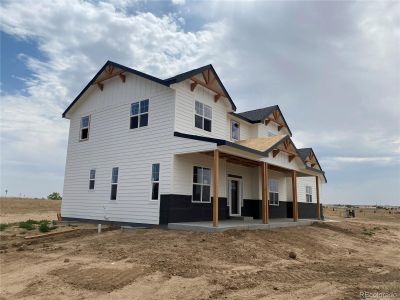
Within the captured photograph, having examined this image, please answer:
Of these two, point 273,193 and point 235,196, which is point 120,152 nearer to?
point 235,196

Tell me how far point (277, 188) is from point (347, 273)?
15.5 meters

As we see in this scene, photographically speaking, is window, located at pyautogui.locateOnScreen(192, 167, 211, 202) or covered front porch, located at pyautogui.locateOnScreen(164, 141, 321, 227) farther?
window, located at pyautogui.locateOnScreen(192, 167, 211, 202)

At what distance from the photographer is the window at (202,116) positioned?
56.3ft

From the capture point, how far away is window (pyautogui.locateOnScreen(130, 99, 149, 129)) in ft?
55.7

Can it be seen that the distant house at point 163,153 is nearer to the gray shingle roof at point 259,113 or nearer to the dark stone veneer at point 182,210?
the dark stone veneer at point 182,210

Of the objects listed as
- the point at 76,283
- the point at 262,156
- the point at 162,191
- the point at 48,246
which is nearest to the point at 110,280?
the point at 76,283

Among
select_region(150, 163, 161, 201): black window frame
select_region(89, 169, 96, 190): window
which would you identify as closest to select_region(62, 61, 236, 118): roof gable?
select_region(150, 163, 161, 201): black window frame

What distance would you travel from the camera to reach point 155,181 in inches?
615

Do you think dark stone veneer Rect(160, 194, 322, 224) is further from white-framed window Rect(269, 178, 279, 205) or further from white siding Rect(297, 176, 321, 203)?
white siding Rect(297, 176, 321, 203)

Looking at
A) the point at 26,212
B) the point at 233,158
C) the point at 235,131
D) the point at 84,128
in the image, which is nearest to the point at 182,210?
the point at 233,158

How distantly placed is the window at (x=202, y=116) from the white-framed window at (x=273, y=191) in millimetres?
7891

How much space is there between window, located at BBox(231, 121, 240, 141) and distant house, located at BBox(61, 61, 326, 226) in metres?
0.06

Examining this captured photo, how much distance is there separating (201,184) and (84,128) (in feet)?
28.0

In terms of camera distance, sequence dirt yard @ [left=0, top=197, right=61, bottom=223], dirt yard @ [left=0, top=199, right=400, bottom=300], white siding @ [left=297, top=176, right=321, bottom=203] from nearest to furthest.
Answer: dirt yard @ [left=0, top=199, right=400, bottom=300] < dirt yard @ [left=0, top=197, right=61, bottom=223] < white siding @ [left=297, top=176, right=321, bottom=203]
